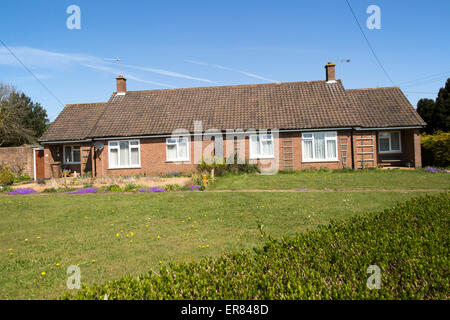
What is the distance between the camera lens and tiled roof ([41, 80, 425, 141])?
22.2 m

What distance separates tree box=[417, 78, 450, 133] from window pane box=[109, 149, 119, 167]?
26961 millimetres

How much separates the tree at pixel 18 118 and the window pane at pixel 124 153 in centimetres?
1856

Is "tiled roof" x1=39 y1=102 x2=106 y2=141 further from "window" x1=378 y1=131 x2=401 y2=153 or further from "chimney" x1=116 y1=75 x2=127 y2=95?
"window" x1=378 y1=131 x2=401 y2=153

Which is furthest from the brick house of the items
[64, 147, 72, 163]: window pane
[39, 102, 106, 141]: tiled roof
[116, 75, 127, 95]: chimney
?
[116, 75, 127, 95]: chimney

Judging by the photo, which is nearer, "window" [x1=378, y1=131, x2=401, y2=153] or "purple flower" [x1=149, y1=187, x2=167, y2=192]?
"purple flower" [x1=149, y1=187, x2=167, y2=192]

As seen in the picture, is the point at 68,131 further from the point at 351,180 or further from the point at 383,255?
the point at 383,255

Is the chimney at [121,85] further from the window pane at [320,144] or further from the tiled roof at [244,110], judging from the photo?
the window pane at [320,144]

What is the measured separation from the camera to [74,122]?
26609 millimetres

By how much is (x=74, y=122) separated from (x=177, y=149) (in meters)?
10.1

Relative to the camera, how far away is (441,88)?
98.3 feet

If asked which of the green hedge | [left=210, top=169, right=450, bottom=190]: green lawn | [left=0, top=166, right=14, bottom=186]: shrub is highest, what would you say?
[left=0, top=166, right=14, bottom=186]: shrub

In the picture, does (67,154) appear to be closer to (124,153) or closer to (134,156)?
(124,153)
